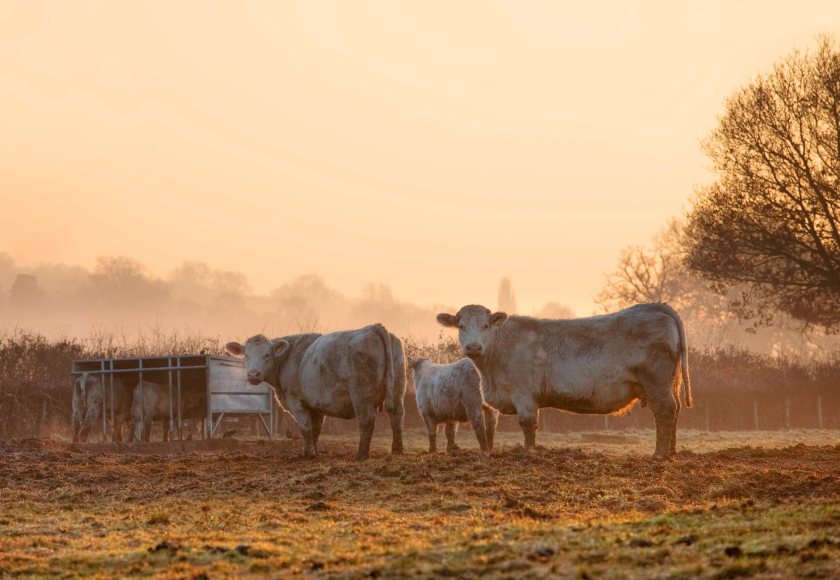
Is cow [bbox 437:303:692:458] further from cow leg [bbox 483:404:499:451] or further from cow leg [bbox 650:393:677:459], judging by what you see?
cow leg [bbox 483:404:499:451]

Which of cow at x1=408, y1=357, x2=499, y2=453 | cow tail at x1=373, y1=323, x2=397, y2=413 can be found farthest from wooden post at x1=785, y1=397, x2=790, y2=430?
cow tail at x1=373, y1=323, x2=397, y2=413

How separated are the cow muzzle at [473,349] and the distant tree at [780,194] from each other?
1948 cm

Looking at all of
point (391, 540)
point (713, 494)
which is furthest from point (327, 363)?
point (391, 540)

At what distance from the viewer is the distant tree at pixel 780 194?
35344 millimetres

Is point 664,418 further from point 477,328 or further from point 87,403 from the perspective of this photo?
point 87,403

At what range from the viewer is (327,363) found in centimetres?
2014

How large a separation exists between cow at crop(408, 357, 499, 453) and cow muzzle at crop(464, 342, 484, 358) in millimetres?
3396

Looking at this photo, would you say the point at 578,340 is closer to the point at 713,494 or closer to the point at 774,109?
the point at 713,494

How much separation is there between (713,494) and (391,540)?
517 centimetres

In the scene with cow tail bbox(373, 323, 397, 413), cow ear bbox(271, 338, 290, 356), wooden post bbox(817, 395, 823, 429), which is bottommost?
wooden post bbox(817, 395, 823, 429)

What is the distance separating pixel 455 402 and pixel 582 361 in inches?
198

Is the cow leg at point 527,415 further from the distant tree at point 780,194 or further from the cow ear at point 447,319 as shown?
the distant tree at point 780,194

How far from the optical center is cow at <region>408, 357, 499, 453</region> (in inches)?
883

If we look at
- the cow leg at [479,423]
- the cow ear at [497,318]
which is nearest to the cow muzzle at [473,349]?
the cow ear at [497,318]
